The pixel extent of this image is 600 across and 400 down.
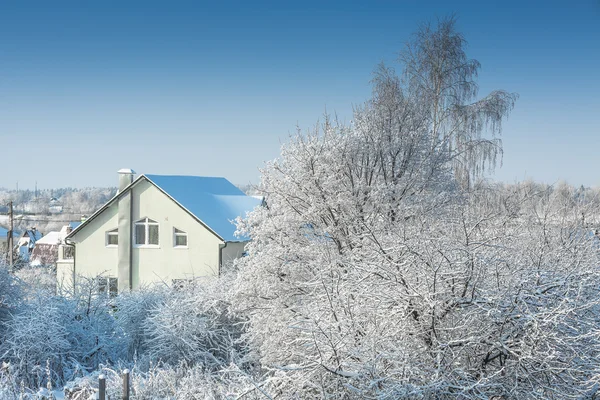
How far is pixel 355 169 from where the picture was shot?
37.5 feet

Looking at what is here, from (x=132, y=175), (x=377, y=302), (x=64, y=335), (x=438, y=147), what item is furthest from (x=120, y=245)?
(x=377, y=302)

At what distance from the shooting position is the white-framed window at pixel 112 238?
2059cm

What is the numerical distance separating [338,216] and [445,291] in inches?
235

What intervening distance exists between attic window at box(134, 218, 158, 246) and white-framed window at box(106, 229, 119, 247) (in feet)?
3.64

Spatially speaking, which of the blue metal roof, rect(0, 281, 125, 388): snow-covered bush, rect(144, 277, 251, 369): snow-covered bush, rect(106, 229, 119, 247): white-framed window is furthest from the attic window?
rect(144, 277, 251, 369): snow-covered bush

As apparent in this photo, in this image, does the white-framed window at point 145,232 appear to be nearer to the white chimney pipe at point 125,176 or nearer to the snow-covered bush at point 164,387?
the white chimney pipe at point 125,176

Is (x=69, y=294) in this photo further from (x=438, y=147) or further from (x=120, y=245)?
(x=438, y=147)

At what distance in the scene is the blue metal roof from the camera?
18953mm

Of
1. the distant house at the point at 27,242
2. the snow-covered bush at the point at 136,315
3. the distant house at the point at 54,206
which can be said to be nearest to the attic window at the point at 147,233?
the snow-covered bush at the point at 136,315

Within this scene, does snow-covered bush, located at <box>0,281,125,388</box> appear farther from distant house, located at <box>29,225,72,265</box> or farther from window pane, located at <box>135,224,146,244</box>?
distant house, located at <box>29,225,72,265</box>

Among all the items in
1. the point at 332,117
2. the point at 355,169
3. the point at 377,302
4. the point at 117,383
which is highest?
the point at 332,117

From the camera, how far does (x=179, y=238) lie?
19500mm

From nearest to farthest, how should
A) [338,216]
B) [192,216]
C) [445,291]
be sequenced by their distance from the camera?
[445,291], [338,216], [192,216]

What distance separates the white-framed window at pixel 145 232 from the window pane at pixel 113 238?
111cm
